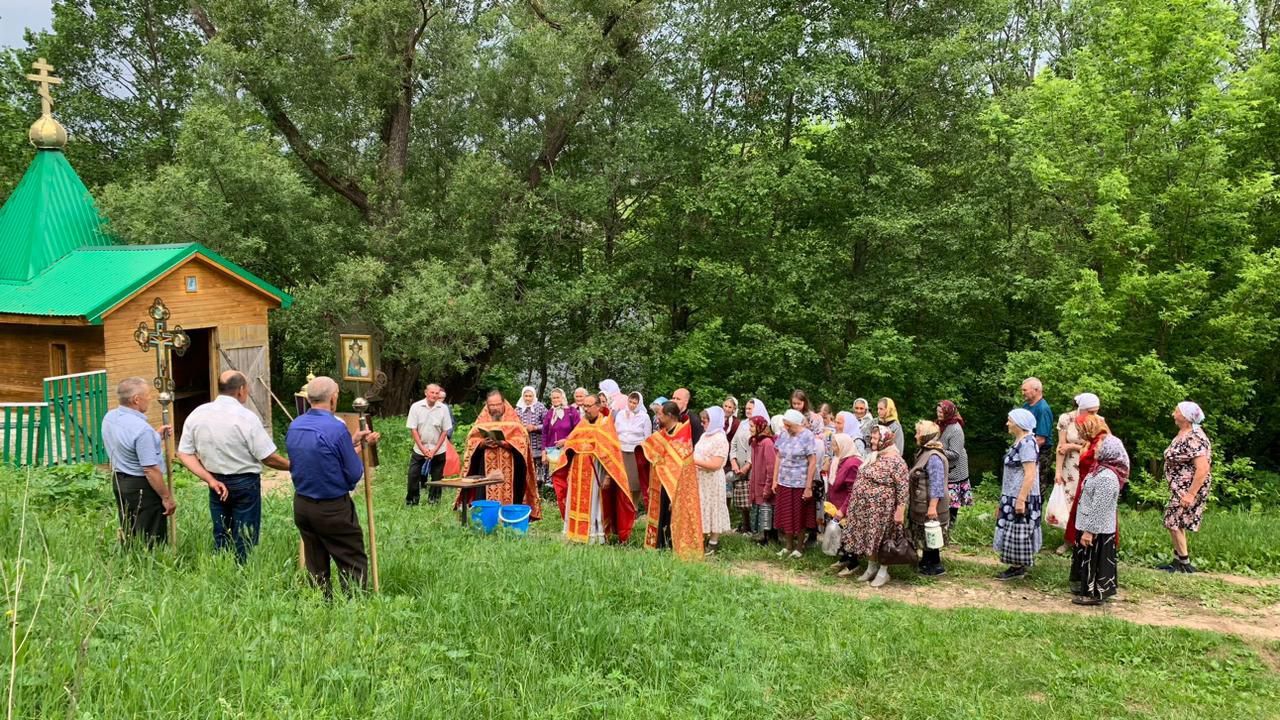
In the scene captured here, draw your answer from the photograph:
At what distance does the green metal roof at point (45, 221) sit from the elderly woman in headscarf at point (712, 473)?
517 inches

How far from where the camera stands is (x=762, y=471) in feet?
35.1

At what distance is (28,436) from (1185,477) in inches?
540

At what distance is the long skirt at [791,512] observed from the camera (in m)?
10.2

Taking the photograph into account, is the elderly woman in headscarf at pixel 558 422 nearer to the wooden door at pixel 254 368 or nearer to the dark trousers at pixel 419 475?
the dark trousers at pixel 419 475

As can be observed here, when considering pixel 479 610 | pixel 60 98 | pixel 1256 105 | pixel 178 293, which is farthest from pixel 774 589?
pixel 60 98

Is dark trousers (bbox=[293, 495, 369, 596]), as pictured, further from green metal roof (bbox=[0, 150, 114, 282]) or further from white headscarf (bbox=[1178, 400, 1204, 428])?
green metal roof (bbox=[0, 150, 114, 282])

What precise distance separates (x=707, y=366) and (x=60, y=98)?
20.9 metres

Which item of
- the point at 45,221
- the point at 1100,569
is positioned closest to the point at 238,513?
the point at 1100,569

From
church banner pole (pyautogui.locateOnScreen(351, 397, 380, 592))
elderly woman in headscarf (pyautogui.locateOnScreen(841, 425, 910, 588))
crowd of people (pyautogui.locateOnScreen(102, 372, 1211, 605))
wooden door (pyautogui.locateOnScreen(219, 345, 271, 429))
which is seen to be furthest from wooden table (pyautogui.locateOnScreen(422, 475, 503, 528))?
wooden door (pyautogui.locateOnScreen(219, 345, 271, 429))

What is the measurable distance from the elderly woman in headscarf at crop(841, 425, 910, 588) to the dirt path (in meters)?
0.44

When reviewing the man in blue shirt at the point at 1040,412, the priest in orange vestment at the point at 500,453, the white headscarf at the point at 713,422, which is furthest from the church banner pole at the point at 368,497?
the man in blue shirt at the point at 1040,412

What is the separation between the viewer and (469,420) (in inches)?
874

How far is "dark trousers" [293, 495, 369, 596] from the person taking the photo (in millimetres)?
5805

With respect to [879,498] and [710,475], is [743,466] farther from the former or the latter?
[879,498]
